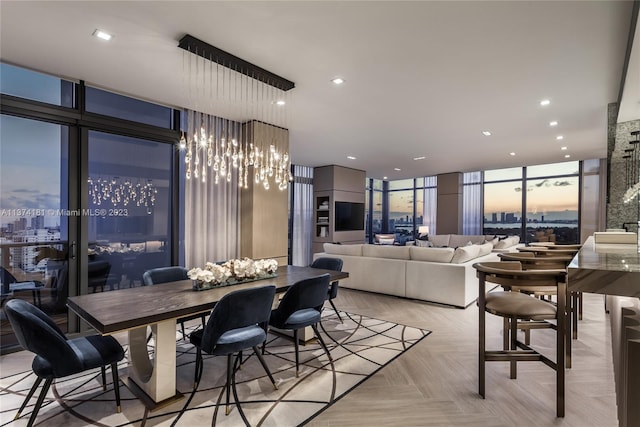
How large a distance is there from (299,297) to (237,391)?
87 centimetres

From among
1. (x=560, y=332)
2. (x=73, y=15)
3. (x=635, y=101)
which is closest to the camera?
(x=560, y=332)

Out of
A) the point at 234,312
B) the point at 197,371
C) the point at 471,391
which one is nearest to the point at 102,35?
the point at 234,312

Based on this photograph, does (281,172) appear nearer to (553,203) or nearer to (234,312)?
(234,312)

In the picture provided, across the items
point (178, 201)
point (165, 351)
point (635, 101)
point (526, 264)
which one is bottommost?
point (165, 351)

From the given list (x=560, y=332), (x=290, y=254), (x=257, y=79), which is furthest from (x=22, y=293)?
(x=290, y=254)

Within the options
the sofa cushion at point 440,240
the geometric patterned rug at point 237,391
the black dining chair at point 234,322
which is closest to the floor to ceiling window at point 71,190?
the geometric patterned rug at point 237,391

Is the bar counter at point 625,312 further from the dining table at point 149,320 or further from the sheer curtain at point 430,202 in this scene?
the sheer curtain at point 430,202

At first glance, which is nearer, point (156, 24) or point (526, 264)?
point (156, 24)

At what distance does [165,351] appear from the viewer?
7.80 feet

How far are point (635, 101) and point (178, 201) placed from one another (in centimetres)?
578

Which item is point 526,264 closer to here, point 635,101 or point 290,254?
point 635,101

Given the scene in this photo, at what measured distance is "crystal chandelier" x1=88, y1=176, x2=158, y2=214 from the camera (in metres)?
3.88

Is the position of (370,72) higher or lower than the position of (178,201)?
higher

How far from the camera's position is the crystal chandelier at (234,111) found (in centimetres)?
309
